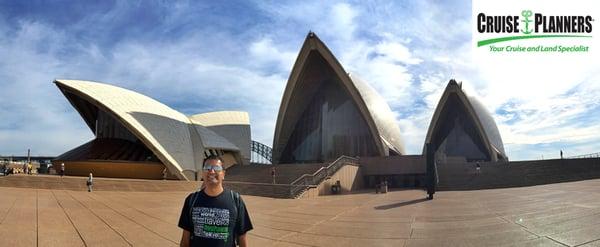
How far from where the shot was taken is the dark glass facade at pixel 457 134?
4228 centimetres

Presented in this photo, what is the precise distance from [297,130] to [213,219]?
3897cm

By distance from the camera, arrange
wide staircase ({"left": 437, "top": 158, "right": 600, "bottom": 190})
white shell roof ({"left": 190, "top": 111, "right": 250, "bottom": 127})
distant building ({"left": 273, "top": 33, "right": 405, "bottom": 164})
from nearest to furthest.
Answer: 1. wide staircase ({"left": 437, "top": 158, "right": 600, "bottom": 190})
2. distant building ({"left": 273, "top": 33, "right": 405, "bottom": 164})
3. white shell roof ({"left": 190, "top": 111, "right": 250, "bottom": 127})

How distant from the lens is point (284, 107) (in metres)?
39.2

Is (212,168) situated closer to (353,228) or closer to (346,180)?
(353,228)

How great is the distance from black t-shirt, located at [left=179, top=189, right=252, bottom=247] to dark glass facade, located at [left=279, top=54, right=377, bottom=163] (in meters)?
34.1

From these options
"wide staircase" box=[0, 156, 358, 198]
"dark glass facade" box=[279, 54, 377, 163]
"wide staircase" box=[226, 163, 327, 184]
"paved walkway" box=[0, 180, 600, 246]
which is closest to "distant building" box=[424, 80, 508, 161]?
"dark glass facade" box=[279, 54, 377, 163]

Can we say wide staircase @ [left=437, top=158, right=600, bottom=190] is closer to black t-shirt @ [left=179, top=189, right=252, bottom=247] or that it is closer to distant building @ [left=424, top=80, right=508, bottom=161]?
distant building @ [left=424, top=80, right=508, bottom=161]

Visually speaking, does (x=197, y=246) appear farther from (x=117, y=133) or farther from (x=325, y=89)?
(x=325, y=89)

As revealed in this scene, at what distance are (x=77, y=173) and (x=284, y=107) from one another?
19789 millimetres

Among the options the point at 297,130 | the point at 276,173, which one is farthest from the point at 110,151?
the point at 297,130

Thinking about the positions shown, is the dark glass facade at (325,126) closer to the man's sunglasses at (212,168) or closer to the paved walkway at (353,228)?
the paved walkway at (353,228)

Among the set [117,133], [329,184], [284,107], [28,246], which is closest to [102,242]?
[28,246]

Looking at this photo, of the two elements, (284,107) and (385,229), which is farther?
(284,107)

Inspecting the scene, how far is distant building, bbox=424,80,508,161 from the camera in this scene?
40.3 meters
